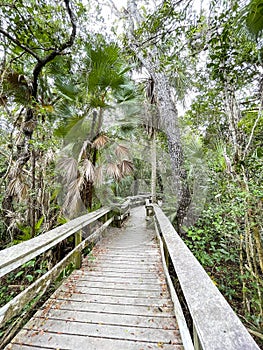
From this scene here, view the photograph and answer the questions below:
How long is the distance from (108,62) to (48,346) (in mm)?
4049

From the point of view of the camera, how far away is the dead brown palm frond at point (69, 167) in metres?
3.42

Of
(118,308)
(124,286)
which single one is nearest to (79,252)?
(124,286)

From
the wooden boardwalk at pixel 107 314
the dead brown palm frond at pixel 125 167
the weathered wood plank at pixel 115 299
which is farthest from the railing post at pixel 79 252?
the dead brown palm frond at pixel 125 167

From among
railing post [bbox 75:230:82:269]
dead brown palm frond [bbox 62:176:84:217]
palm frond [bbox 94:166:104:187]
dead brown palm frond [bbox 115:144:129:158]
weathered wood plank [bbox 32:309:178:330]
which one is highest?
dead brown palm frond [bbox 115:144:129:158]

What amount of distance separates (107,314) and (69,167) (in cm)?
248

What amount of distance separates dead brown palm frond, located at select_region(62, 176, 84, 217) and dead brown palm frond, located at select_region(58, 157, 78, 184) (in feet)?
0.39

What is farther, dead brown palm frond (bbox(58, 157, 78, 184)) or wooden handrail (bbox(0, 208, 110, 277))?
dead brown palm frond (bbox(58, 157, 78, 184))

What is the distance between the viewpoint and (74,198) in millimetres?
3293

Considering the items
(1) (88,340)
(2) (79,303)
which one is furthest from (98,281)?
(1) (88,340)

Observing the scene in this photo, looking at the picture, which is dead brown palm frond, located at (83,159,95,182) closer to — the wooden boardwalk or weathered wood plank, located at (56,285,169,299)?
the wooden boardwalk

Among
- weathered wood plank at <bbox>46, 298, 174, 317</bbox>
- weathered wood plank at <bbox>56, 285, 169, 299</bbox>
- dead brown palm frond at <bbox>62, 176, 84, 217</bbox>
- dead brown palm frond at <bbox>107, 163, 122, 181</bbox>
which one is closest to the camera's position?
weathered wood plank at <bbox>46, 298, 174, 317</bbox>

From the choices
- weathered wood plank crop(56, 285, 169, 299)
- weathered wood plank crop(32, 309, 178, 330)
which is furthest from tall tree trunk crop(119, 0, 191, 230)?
weathered wood plank crop(32, 309, 178, 330)

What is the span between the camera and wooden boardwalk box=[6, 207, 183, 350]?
1.39 meters

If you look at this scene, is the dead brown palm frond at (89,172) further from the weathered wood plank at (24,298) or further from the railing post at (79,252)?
the weathered wood plank at (24,298)
